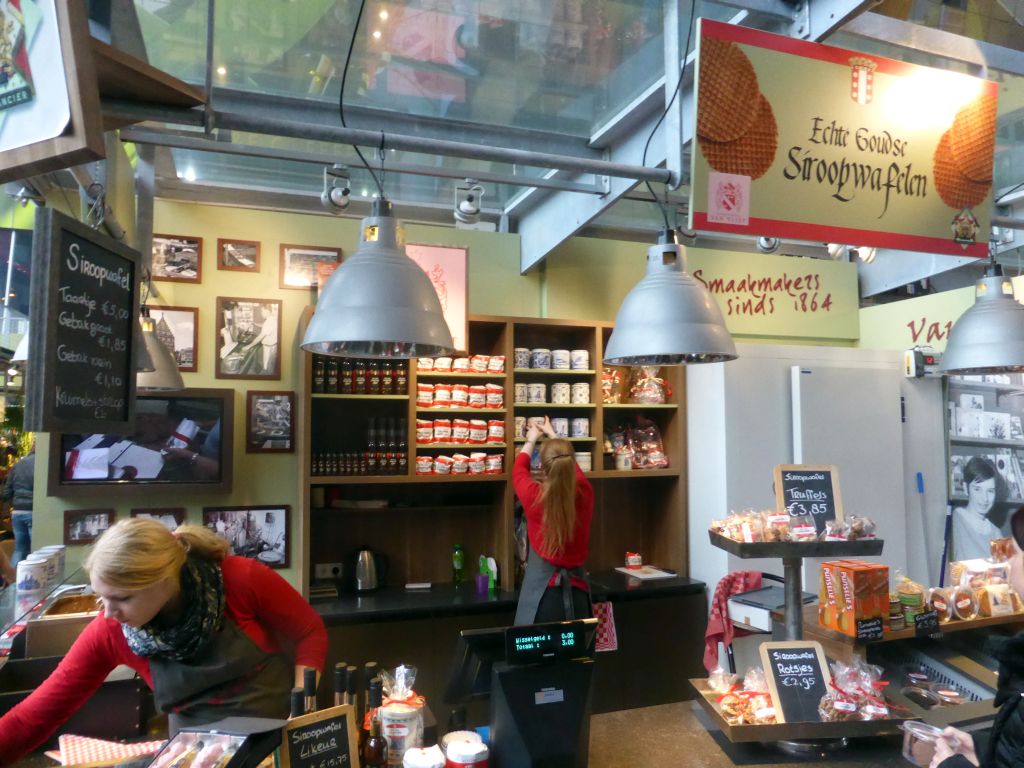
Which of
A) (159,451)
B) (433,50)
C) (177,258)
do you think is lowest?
(159,451)

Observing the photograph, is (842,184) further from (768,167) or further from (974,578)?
(974,578)

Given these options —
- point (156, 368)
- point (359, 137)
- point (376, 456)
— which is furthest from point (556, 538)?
point (359, 137)

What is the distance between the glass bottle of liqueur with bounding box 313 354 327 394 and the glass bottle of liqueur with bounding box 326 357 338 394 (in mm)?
23

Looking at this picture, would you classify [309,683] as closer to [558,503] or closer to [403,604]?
[558,503]

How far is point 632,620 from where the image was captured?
178 inches

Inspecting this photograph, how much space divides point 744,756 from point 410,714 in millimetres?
1017

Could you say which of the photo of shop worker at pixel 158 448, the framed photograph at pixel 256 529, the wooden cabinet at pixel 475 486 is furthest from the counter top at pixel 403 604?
the photo of shop worker at pixel 158 448

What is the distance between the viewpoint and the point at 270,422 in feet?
14.2

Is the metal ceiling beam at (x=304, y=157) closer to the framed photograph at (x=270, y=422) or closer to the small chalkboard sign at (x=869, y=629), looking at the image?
the framed photograph at (x=270, y=422)

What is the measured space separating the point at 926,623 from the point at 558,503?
177 cm

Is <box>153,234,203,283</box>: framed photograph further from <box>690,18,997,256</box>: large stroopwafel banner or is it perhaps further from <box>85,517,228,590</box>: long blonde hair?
<box>690,18,997,256</box>: large stroopwafel banner

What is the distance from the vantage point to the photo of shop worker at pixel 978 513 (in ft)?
16.5

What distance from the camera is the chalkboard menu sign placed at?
140cm

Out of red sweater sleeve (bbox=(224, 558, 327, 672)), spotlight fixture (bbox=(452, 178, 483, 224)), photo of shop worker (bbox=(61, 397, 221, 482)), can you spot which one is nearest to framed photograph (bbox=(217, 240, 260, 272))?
photo of shop worker (bbox=(61, 397, 221, 482))
